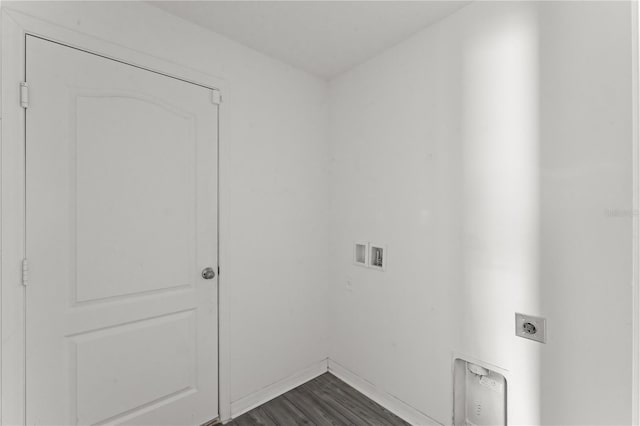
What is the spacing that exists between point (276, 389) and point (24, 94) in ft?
7.18

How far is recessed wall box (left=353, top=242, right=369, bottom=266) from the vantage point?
88.3 inches

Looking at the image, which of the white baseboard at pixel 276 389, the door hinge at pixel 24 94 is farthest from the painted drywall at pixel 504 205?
the door hinge at pixel 24 94

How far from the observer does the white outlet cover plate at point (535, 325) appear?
1380 mm

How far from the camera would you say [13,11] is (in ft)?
4.15

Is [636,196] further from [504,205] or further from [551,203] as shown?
[504,205]

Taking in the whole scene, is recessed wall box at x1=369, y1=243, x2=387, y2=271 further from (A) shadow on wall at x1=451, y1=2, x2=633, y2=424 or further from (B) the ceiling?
(B) the ceiling

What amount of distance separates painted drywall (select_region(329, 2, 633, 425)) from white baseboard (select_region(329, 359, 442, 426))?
0.05 metres

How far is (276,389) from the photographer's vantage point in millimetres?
2191

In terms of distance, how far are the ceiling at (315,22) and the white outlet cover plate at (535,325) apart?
1.64 metres

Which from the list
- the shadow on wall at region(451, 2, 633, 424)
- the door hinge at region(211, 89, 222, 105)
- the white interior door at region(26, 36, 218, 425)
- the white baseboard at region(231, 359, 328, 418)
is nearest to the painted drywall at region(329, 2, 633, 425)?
the shadow on wall at region(451, 2, 633, 424)

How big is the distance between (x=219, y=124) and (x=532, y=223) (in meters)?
1.78

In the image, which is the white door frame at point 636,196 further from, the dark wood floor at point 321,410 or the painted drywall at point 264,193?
the painted drywall at point 264,193

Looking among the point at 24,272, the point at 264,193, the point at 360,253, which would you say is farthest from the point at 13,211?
the point at 360,253

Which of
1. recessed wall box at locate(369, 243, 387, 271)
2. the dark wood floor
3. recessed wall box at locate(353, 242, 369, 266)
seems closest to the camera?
the dark wood floor
